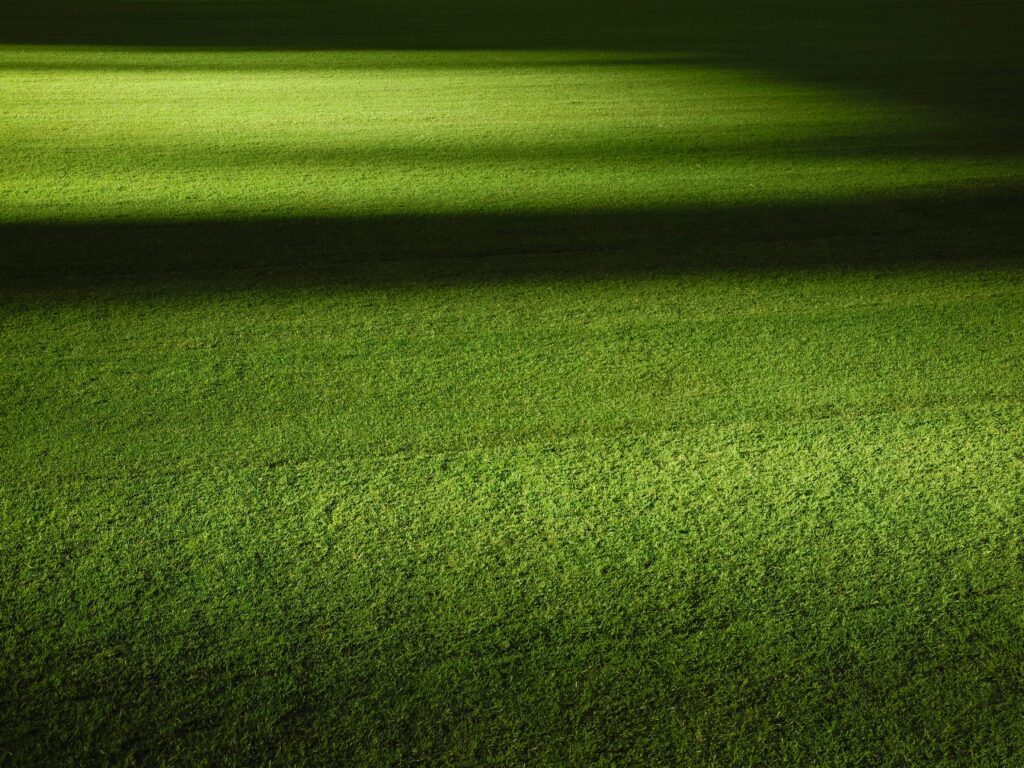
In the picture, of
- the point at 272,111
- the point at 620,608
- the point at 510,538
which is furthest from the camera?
the point at 272,111

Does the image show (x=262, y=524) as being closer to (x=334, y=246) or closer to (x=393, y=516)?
(x=393, y=516)

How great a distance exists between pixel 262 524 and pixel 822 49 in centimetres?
593

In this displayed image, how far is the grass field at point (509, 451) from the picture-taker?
1306 millimetres

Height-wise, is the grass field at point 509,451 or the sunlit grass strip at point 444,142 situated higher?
the sunlit grass strip at point 444,142

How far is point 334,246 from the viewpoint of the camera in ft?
9.27

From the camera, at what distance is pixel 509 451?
1828mm

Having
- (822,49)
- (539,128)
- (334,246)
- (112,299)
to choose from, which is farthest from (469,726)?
(822,49)

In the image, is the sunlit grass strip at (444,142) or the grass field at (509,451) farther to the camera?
the sunlit grass strip at (444,142)

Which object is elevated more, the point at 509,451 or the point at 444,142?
the point at 444,142

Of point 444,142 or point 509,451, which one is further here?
point 444,142

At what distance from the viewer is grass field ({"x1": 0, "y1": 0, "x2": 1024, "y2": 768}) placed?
4.28ft

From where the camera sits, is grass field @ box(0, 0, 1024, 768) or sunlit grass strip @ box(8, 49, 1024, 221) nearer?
grass field @ box(0, 0, 1024, 768)

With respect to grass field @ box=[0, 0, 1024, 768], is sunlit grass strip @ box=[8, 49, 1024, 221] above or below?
above

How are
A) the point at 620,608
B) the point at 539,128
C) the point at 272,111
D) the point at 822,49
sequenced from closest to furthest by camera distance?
1. the point at 620,608
2. the point at 539,128
3. the point at 272,111
4. the point at 822,49
